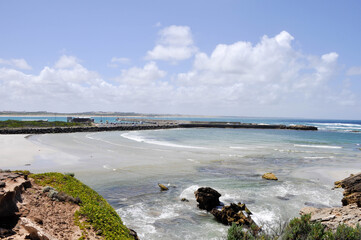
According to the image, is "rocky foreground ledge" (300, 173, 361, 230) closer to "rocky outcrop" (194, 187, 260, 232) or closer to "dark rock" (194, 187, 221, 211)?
"rocky outcrop" (194, 187, 260, 232)

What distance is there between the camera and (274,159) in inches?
1185

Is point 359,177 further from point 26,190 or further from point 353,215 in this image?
point 26,190

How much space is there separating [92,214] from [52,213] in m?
1.28

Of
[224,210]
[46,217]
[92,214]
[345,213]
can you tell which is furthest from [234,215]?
[46,217]

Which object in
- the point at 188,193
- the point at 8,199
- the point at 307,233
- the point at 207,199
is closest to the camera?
the point at 8,199

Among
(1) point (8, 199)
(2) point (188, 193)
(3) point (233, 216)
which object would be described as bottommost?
(2) point (188, 193)

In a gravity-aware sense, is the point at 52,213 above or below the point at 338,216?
above

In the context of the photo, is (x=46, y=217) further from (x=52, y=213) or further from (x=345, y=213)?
(x=345, y=213)

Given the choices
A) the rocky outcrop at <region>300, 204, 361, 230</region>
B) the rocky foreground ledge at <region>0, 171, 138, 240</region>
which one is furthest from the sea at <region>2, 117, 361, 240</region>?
the rocky foreground ledge at <region>0, 171, 138, 240</region>

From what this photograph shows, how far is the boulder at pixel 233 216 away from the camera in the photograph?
37.9ft

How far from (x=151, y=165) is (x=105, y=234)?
1715 centimetres

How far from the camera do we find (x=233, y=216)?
38.9 ft

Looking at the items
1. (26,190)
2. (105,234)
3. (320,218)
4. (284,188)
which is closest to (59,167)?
(26,190)

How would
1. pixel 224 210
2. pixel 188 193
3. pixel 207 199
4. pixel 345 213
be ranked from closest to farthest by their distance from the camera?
pixel 345 213 → pixel 224 210 → pixel 207 199 → pixel 188 193
